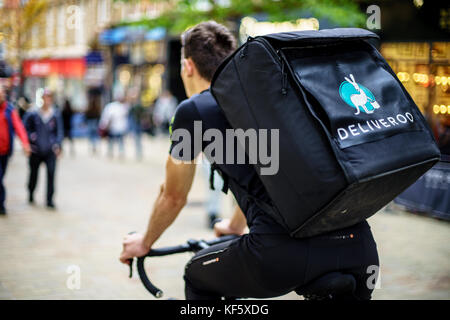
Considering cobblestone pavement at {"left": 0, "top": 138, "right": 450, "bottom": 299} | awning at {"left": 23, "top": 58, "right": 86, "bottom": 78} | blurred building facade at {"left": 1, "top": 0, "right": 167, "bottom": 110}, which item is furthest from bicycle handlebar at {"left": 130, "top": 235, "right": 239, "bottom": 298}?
awning at {"left": 23, "top": 58, "right": 86, "bottom": 78}

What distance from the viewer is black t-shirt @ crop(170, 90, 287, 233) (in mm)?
2086

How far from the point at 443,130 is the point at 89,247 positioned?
6.84 meters

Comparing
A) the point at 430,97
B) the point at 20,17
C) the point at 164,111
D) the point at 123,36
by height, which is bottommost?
the point at 164,111

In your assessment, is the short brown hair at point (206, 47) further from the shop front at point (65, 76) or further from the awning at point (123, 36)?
the shop front at point (65, 76)

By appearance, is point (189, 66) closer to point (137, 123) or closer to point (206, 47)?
point (206, 47)

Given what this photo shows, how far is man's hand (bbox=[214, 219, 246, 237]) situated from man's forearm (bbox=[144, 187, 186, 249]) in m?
0.53

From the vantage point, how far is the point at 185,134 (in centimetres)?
229

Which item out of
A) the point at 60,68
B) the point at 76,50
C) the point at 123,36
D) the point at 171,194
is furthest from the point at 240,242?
the point at 60,68

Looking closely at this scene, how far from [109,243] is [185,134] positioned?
5015 millimetres

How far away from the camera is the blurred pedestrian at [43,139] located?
9.55 m

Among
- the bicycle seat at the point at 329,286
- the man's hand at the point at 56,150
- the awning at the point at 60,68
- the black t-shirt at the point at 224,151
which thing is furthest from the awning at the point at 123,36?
the bicycle seat at the point at 329,286
